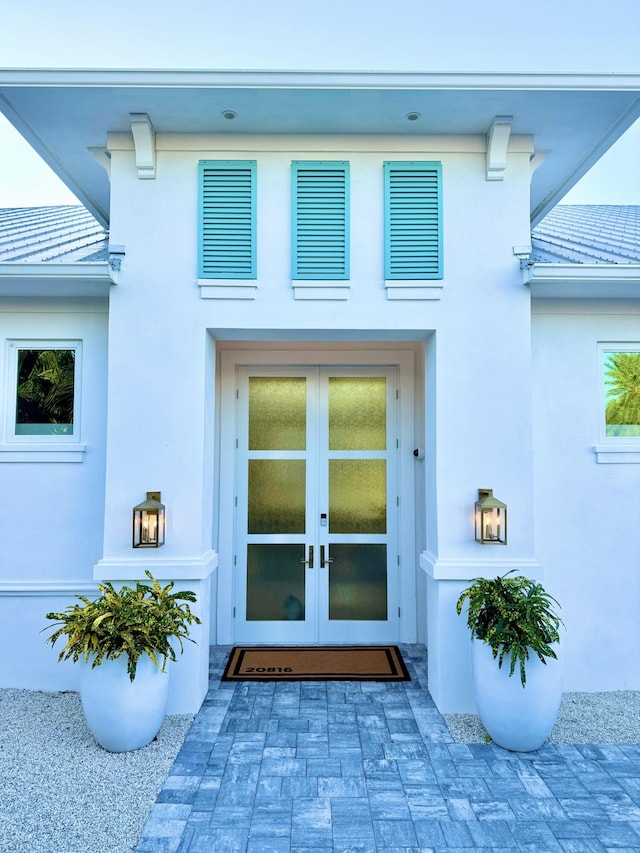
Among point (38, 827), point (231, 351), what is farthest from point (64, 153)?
point (38, 827)

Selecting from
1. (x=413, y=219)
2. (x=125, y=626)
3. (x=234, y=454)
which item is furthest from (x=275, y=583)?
(x=413, y=219)

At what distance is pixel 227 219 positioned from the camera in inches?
161

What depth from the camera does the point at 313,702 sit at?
4.02 meters

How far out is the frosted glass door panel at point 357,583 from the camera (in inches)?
201

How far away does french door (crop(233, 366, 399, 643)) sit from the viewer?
5.09 meters

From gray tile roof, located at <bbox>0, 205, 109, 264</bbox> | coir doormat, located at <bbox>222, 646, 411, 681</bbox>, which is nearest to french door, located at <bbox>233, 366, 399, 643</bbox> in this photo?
→ coir doormat, located at <bbox>222, 646, 411, 681</bbox>

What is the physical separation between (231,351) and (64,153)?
2.10 metres

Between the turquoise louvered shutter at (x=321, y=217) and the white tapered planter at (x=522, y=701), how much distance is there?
9.69 feet

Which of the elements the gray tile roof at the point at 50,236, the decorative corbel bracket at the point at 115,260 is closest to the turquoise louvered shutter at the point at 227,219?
the decorative corbel bracket at the point at 115,260

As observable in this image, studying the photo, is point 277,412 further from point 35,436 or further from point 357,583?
point 35,436

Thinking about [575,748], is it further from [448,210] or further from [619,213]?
[619,213]

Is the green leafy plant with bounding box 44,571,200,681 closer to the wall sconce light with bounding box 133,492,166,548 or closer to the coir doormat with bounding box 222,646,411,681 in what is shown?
the wall sconce light with bounding box 133,492,166,548

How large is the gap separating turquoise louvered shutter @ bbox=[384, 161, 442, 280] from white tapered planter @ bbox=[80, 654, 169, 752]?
10.7 ft

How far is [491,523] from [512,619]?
697mm
